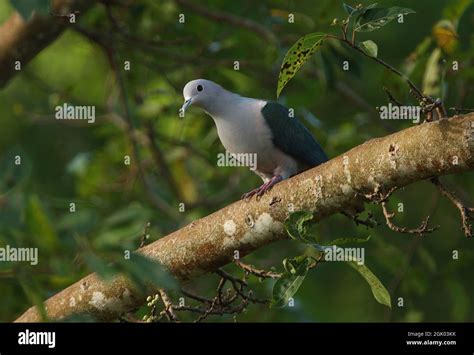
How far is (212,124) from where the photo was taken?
6590 millimetres

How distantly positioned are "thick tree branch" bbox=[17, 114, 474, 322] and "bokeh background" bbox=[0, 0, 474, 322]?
0.84 m

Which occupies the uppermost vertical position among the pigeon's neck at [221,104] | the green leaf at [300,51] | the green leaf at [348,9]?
the pigeon's neck at [221,104]

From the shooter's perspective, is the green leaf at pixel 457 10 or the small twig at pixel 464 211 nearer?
the small twig at pixel 464 211

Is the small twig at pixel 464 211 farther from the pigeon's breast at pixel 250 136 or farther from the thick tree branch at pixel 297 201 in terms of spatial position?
the pigeon's breast at pixel 250 136

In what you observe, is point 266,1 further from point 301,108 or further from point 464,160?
point 464,160

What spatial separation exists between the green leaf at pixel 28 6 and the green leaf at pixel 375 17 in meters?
1.07

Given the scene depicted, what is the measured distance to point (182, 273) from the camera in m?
3.67

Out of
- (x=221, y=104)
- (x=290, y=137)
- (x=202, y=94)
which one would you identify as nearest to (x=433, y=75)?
(x=290, y=137)

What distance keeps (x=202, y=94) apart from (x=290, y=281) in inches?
89.4

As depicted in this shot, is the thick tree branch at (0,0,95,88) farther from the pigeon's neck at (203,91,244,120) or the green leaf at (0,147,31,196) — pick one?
the green leaf at (0,147,31,196)

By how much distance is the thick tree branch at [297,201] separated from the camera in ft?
9.94

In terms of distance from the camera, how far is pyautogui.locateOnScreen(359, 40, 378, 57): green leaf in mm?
3049

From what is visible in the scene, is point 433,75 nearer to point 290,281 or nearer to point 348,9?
point 348,9

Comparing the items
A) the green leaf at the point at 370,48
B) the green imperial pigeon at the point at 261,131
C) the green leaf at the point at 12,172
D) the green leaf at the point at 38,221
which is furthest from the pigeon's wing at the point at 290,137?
the green leaf at the point at 38,221
